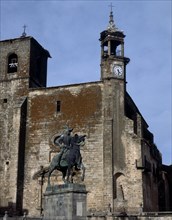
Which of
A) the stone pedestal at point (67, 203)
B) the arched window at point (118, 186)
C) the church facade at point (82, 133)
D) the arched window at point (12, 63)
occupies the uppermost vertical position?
the arched window at point (12, 63)

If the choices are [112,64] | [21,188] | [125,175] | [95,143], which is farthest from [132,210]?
[112,64]

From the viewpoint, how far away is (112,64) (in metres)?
37.2

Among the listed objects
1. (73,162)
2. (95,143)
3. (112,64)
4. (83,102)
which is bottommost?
(73,162)

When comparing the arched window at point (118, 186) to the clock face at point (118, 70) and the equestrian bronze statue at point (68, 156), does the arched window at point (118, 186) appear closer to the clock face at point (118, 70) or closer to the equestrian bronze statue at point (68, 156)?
the clock face at point (118, 70)

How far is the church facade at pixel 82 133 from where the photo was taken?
3434cm

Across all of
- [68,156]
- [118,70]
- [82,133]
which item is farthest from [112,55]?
[68,156]

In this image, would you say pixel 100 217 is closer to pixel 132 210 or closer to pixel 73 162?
pixel 132 210

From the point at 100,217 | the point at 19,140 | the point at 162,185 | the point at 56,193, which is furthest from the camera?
the point at 162,185

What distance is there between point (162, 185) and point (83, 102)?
583 inches

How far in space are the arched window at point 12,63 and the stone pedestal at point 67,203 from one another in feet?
67.7

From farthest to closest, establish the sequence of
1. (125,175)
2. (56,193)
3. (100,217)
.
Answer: (125,175) < (100,217) < (56,193)

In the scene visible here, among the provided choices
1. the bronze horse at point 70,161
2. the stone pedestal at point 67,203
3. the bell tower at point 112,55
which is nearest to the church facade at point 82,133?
the bell tower at point 112,55

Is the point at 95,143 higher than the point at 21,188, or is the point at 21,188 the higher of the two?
the point at 95,143

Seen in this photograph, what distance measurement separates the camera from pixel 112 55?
1480 inches
